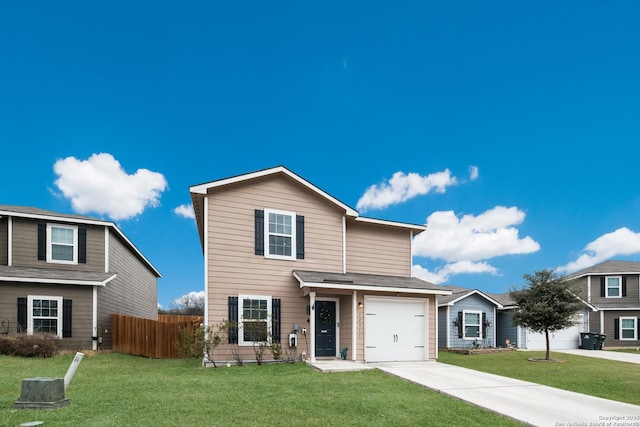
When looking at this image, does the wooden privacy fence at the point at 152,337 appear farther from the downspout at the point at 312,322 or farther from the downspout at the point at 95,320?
the downspout at the point at 312,322

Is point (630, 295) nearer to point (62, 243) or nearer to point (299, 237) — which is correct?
point (299, 237)

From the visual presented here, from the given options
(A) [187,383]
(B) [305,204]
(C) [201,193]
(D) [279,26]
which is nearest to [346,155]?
(B) [305,204]

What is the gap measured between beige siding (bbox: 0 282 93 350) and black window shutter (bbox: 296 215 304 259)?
28.4ft

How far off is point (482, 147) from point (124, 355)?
1658cm

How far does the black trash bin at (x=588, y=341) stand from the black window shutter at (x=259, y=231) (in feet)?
69.4

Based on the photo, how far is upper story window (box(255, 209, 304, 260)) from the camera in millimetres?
14016

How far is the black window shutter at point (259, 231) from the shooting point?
13.9 meters

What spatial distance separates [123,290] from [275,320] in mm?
11157

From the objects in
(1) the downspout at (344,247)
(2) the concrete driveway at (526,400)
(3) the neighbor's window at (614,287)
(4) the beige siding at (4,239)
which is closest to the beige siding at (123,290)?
(4) the beige siding at (4,239)

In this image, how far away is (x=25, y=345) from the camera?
14.4m

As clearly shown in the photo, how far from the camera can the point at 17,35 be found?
46.6 feet

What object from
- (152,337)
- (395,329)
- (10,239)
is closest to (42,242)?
(10,239)

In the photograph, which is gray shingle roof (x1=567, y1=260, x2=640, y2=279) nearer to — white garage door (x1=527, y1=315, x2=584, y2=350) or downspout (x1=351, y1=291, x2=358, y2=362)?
white garage door (x1=527, y1=315, x2=584, y2=350)

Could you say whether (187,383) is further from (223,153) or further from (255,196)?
(223,153)
